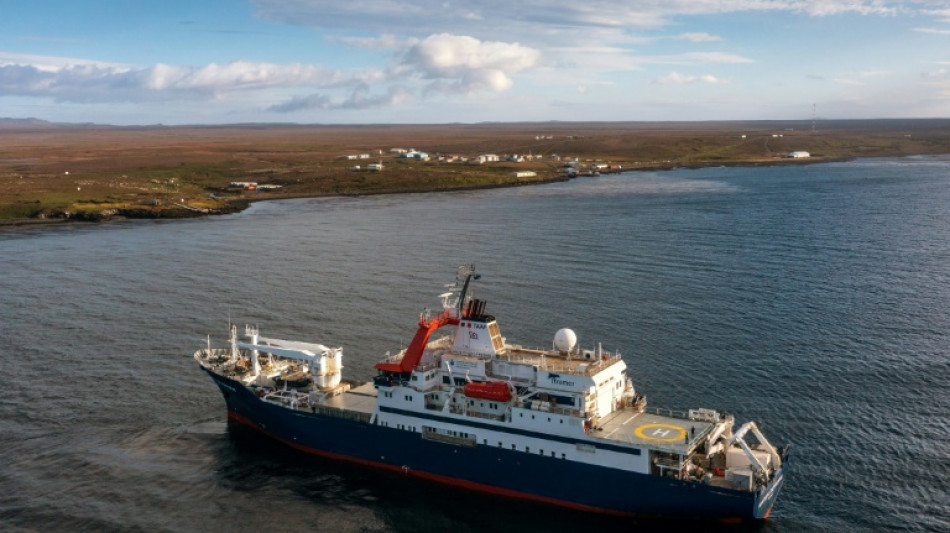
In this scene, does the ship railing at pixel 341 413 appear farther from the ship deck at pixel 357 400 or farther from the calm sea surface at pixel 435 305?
the calm sea surface at pixel 435 305

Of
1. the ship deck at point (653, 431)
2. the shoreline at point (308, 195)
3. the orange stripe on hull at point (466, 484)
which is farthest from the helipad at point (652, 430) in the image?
the shoreline at point (308, 195)

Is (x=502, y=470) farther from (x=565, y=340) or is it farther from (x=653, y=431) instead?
(x=653, y=431)

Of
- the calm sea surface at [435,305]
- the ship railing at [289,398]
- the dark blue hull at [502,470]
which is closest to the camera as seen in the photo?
the dark blue hull at [502,470]

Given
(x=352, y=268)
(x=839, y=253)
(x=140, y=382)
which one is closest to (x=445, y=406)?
(x=140, y=382)

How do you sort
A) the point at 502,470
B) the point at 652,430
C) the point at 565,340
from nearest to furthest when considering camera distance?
1. the point at 652,430
2. the point at 502,470
3. the point at 565,340

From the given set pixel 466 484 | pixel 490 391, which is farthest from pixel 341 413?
pixel 490 391

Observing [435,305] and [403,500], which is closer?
[403,500]
